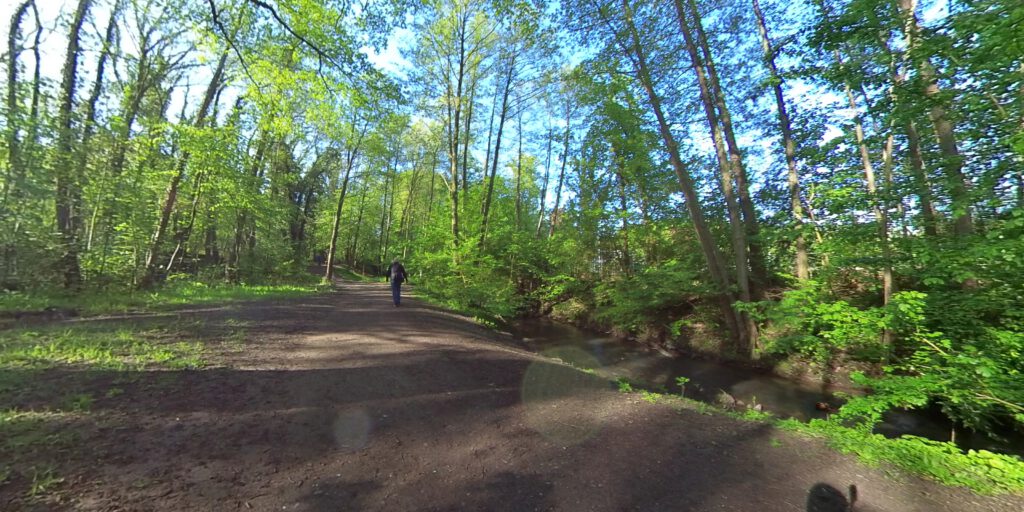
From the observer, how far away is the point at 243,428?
399 centimetres

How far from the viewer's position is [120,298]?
10.2 meters

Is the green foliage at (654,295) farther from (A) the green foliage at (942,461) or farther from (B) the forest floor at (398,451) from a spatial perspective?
(A) the green foliage at (942,461)

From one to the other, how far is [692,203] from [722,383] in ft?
16.3

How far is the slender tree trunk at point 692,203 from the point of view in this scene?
37.4ft

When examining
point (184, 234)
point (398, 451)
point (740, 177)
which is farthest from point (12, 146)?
point (740, 177)

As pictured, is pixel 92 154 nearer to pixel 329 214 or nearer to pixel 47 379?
pixel 47 379

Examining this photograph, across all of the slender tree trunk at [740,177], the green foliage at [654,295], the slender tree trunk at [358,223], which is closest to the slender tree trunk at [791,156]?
the slender tree trunk at [740,177]

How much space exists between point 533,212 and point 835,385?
34658 millimetres

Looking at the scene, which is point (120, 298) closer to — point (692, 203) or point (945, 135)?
point (692, 203)

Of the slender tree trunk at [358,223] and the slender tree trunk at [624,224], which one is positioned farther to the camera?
the slender tree trunk at [358,223]

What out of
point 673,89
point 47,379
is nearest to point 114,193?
point 47,379

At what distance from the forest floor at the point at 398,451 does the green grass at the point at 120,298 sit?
5319 mm

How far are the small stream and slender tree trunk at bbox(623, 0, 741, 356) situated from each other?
131 cm

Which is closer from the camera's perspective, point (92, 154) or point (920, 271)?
point (920, 271)
